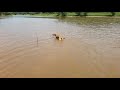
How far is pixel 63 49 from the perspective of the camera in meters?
14.7

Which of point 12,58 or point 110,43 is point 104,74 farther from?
point 110,43

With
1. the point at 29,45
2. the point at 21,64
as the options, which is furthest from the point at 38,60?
the point at 29,45
